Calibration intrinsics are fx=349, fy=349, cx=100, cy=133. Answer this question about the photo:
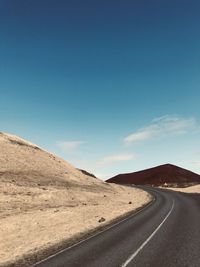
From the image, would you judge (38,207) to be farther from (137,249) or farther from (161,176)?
(161,176)

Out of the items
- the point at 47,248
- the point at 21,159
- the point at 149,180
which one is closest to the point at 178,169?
the point at 149,180

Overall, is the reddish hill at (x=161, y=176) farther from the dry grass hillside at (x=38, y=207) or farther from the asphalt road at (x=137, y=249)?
the asphalt road at (x=137, y=249)

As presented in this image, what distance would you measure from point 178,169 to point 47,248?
12661cm

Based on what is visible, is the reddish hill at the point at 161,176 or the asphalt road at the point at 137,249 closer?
the asphalt road at the point at 137,249

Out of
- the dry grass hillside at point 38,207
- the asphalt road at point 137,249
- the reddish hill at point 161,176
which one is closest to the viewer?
the asphalt road at point 137,249

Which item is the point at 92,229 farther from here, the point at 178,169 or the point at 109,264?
the point at 178,169

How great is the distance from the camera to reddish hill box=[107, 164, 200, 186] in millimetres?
128875

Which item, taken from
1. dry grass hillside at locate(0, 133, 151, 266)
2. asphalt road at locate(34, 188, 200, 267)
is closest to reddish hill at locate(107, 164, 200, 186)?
dry grass hillside at locate(0, 133, 151, 266)

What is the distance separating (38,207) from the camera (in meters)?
33.8

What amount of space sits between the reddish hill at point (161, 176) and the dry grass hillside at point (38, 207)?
240ft

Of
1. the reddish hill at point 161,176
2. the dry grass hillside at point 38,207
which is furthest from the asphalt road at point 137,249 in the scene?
the reddish hill at point 161,176

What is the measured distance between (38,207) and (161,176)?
340 feet

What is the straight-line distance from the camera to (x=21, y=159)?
56.2 meters

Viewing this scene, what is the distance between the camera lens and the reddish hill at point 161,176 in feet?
423
